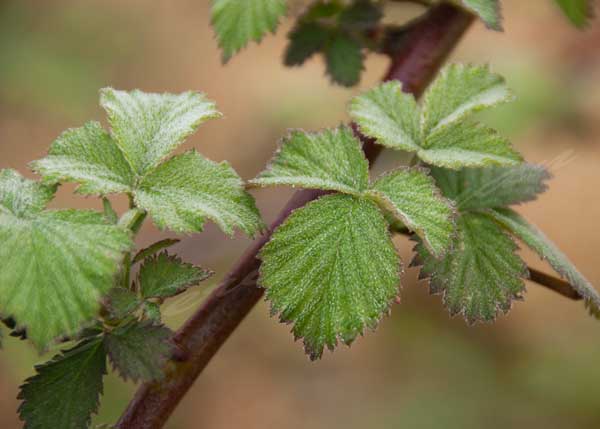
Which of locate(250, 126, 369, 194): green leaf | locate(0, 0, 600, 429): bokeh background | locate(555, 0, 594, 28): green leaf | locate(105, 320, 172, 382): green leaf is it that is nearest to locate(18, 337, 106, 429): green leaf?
locate(105, 320, 172, 382): green leaf

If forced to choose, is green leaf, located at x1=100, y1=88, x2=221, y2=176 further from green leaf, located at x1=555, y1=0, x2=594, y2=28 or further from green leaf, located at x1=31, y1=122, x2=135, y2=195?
green leaf, located at x1=555, y1=0, x2=594, y2=28

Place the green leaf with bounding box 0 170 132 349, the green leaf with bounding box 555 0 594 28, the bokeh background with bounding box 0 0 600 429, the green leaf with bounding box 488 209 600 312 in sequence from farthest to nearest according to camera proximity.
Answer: the bokeh background with bounding box 0 0 600 429
the green leaf with bounding box 555 0 594 28
the green leaf with bounding box 488 209 600 312
the green leaf with bounding box 0 170 132 349

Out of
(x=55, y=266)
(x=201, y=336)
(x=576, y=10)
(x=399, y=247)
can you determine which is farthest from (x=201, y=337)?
(x=399, y=247)

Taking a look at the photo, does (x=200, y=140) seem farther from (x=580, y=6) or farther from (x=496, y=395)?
(x=580, y=6)

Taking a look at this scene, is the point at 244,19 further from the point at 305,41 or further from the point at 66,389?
the point at 66,389

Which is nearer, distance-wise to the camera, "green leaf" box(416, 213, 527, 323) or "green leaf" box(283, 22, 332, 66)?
"green leaf" box(416, 213, 527, 323)

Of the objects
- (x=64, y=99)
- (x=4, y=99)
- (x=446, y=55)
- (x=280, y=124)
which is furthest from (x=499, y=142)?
(x=4, y=99)

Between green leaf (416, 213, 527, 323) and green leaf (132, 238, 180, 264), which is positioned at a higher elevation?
green leaf (132, 238, 180, 264)
